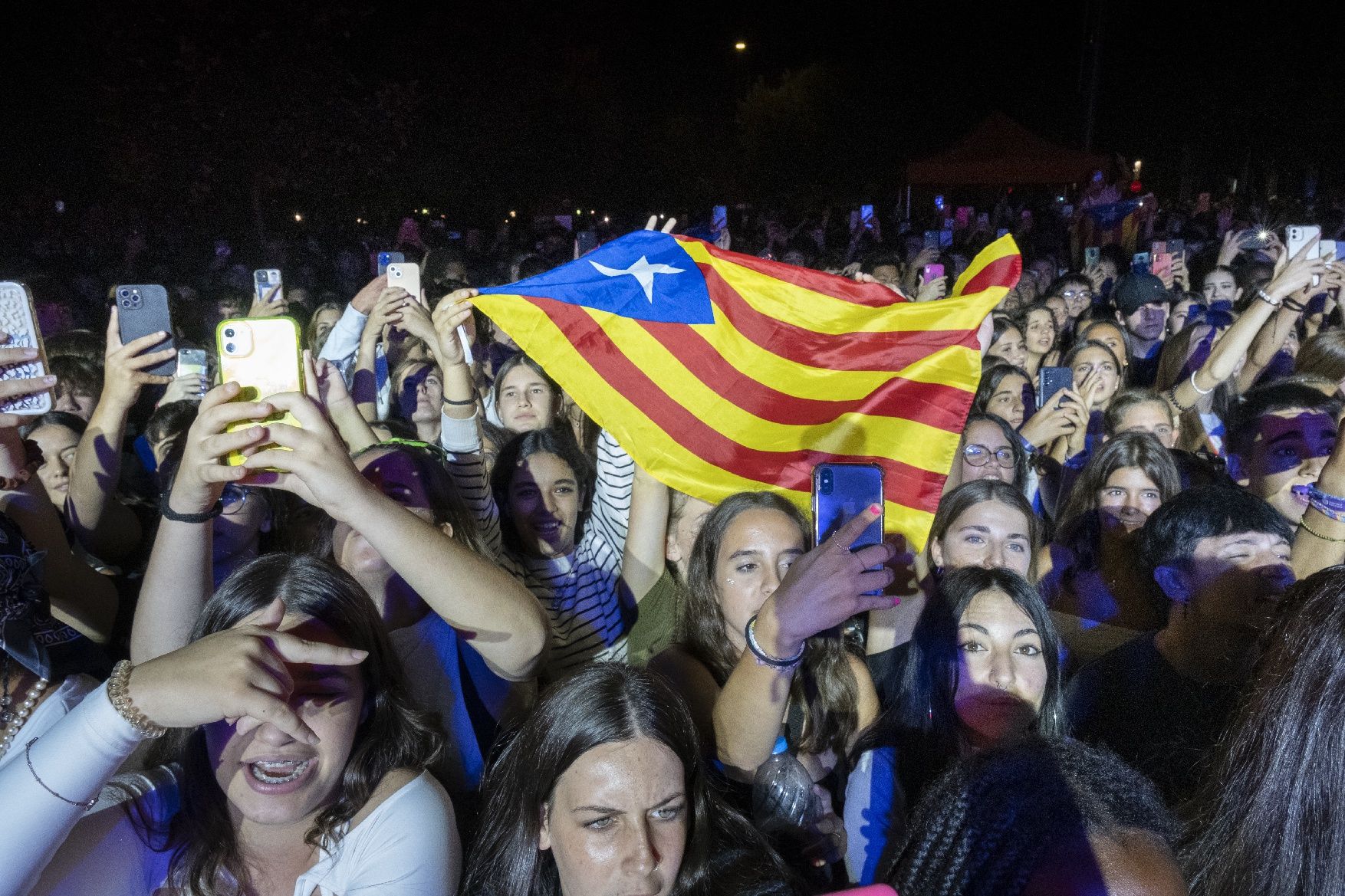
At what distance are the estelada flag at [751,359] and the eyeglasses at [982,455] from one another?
89 cm

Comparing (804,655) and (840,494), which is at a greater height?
(840,494)

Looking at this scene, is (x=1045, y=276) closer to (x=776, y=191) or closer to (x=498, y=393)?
(x=498, y=393)

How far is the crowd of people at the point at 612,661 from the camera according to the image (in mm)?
1704

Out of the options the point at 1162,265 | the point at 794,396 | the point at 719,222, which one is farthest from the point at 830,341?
the point at 719,222

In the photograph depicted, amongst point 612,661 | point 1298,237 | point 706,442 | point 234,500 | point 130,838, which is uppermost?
point 1298,237

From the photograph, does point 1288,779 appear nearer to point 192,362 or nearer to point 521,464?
point 521,464

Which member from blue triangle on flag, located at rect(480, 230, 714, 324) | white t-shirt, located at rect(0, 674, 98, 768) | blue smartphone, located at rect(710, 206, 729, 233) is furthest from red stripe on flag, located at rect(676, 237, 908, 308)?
blue smartphone, located at rect(710, 206, 729, 233)

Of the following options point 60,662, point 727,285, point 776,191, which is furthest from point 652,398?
point 776,191

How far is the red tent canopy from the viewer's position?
18.9m

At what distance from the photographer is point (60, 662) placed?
282cm

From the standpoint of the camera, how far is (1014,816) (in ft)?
5.17

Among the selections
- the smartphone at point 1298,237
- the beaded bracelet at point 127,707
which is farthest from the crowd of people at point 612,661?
the smartphone at point 1298,237

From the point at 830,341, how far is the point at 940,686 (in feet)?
4.53

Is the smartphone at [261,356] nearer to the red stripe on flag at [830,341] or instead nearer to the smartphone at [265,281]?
the red stripe on flag at [830,341]
